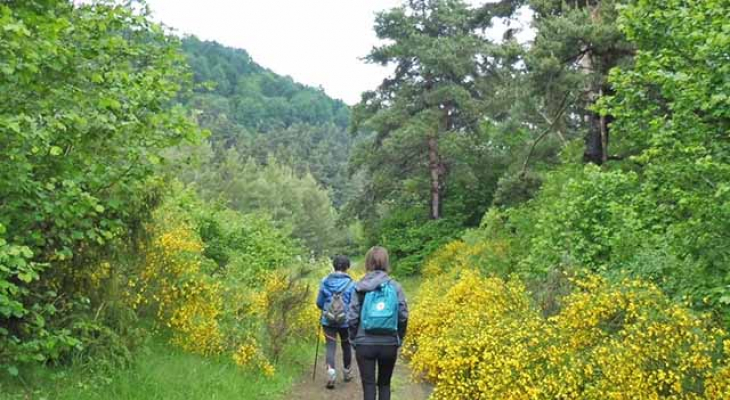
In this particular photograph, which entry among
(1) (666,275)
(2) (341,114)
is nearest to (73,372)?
(1) (666,275)

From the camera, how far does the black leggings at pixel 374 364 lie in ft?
16.8

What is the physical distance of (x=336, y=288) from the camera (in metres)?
6.95

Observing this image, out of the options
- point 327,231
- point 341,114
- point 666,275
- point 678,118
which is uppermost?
point 341,114

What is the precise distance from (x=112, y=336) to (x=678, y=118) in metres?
6.12

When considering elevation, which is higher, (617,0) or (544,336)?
(617,0)

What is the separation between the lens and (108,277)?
18.5ft

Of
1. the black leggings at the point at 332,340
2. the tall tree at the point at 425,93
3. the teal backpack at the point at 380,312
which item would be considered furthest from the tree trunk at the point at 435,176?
the teal backpack at the point at 380,312

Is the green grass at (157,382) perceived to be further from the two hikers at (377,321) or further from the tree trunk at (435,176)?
the tree trunk at (435,176)

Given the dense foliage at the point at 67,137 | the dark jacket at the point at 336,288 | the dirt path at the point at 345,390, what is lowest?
the dirt path at the point at 345,390

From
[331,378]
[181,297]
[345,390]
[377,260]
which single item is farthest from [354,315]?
[181,297]

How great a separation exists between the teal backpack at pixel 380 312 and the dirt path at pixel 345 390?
225 cm

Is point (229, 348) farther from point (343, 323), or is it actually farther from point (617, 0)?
point (617, 0)

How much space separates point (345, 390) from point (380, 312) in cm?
272

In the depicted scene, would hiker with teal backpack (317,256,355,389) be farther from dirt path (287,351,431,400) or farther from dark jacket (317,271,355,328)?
dirt path (287,351,431,400)
